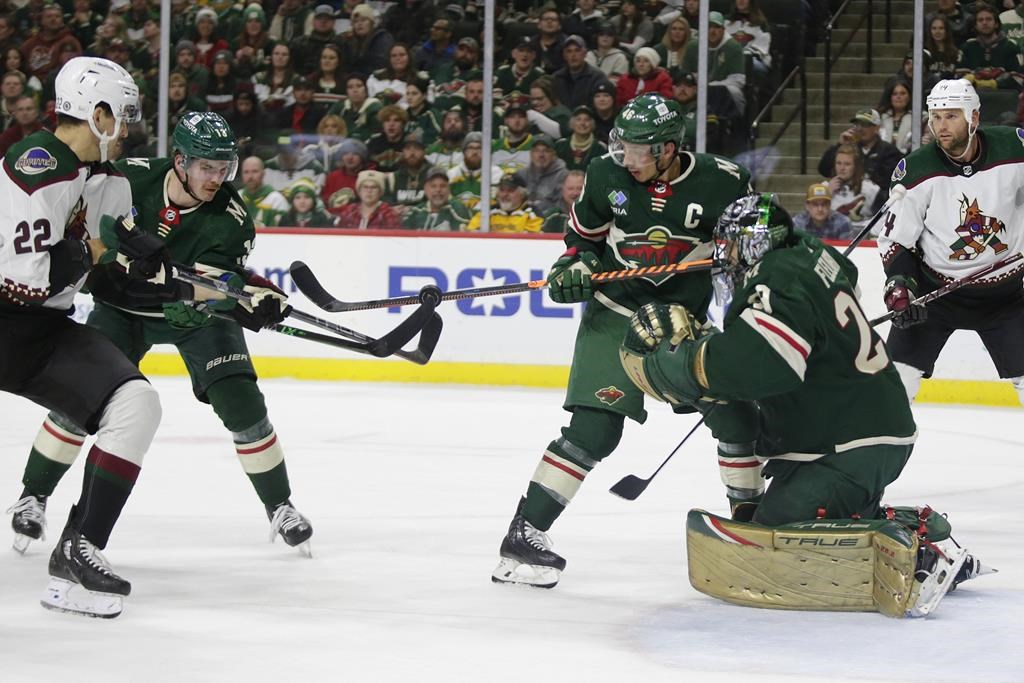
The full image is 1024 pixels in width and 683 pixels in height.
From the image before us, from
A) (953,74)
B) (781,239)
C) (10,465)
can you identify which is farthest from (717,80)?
(781,239)

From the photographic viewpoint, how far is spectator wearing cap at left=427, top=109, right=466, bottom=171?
7844mm

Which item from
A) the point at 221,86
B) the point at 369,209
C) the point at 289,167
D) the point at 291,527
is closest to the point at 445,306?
the point at 369,209

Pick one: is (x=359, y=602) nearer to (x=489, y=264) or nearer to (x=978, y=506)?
(x=978, y=506)

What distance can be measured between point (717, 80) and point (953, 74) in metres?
1.09

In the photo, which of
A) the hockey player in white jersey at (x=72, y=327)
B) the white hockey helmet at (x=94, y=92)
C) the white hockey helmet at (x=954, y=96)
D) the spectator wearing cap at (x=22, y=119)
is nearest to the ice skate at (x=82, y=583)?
the hockey player in white jersey at (x=72, y=327)

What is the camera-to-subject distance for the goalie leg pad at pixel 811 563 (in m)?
3.18

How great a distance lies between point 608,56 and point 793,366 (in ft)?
16.2

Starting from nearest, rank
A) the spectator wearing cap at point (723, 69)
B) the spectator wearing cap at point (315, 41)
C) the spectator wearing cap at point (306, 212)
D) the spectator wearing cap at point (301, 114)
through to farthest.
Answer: the spectator wearing cap at point (723, 69) → the spectator wearing cap at point (306, 212) → the spectator wearing cap at point (301, 114) → the spectator wearing cap at point (315, 41)

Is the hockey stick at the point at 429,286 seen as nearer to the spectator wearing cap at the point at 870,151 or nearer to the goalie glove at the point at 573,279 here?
the goalie glove at the point at 573,279

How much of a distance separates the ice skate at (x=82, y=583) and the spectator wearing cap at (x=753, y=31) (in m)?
5.03

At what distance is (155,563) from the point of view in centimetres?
379

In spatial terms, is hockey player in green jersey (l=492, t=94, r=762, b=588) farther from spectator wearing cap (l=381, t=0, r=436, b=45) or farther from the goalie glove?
spectator wearing cap (l=381, t=0, r=436, b=45)

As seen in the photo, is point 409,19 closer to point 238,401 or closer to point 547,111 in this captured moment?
point 547,111

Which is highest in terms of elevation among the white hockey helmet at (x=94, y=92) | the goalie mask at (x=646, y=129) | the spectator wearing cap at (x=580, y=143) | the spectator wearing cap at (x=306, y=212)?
the white hockey helmet at (x=94, y=92)
